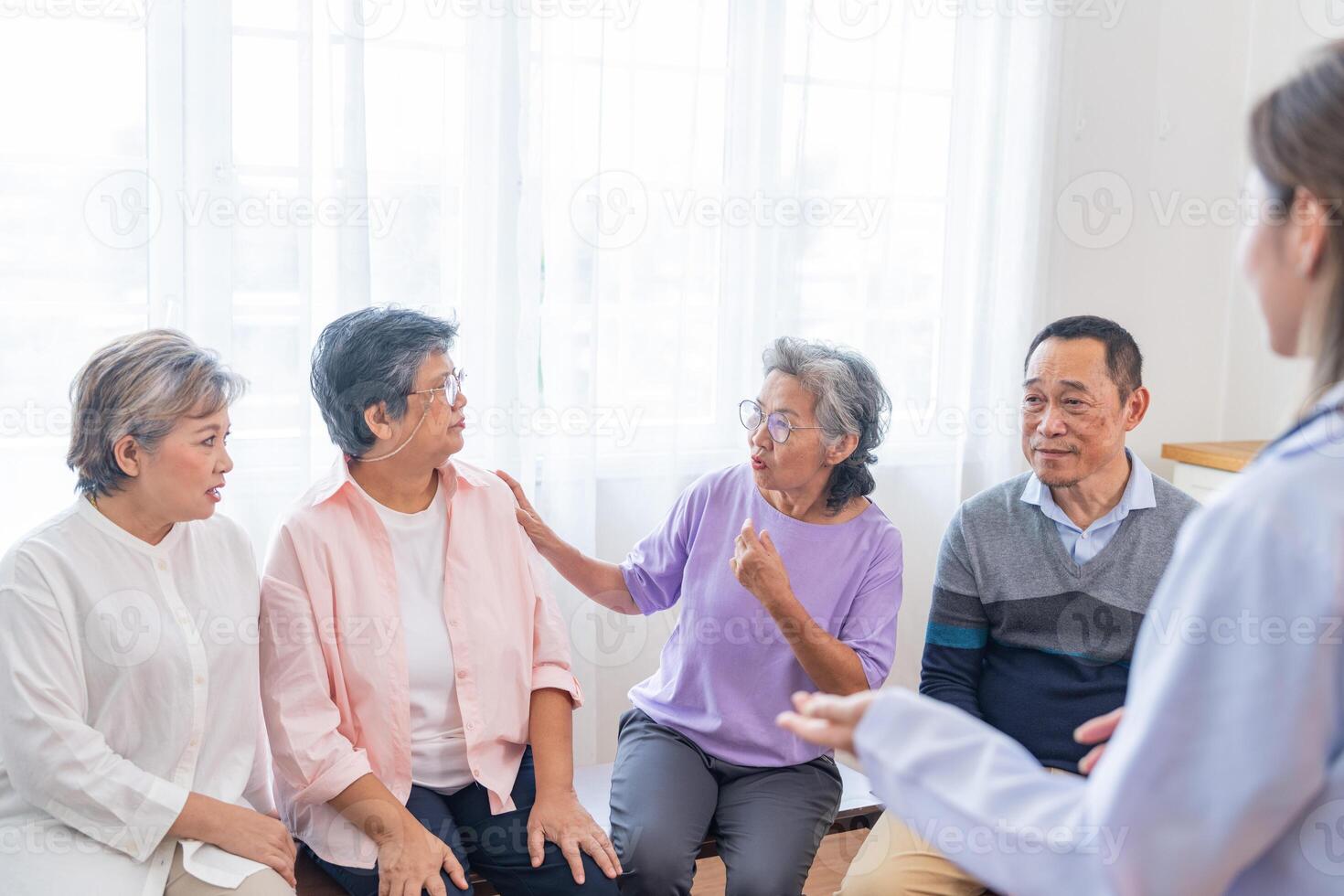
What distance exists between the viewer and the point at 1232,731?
839 millimetres

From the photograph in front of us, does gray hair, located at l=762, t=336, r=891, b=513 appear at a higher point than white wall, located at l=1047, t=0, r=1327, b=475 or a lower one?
lower

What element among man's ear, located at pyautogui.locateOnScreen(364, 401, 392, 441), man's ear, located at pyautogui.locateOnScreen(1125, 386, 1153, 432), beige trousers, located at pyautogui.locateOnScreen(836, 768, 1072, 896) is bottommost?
beige trousers, located at pyautogui.locateOnScreen(836, 768, 1072, 896)

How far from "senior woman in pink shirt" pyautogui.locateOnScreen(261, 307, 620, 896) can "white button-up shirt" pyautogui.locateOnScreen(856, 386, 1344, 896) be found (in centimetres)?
114

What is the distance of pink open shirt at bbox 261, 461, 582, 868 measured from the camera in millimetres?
1871

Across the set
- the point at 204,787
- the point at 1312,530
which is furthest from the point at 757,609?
the point at 1312,530

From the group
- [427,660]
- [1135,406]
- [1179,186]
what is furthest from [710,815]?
[1179,186]

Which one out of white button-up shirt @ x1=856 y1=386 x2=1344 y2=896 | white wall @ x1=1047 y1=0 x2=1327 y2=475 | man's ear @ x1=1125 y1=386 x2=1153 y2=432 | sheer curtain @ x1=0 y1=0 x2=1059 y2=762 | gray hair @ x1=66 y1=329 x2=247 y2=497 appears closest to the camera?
white button-up shirt @ x1=856 y1=386 x2=1344 y2=896

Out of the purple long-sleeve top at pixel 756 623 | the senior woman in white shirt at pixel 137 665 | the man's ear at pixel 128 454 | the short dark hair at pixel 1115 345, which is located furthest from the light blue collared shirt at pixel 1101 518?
the man's ear at pixel 128 454

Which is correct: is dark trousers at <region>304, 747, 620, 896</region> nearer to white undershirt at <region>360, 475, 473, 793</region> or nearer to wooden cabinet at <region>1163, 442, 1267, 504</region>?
white undershirt at <region>360, 475, 473, 793</region>

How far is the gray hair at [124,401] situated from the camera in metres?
1.73

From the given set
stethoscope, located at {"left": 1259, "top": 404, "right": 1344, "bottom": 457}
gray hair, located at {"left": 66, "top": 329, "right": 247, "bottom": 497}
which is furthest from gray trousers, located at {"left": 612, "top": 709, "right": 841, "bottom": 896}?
stethoscope, located at {"left": 1259, "top": 404, "right": 1344, "bottom": 457}

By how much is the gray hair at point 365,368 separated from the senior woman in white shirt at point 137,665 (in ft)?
Result: 0.58

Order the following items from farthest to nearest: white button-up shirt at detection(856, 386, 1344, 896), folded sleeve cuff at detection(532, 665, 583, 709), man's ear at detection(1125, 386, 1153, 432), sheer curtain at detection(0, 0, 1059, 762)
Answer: sheer curtain at detection(0, 0, 1059, 762)
man's ear at detection(1125, 386, 1153, 432)
folded sleeve cuff at detection(532, 665, 583, 709)
white button-up shirt at detection(856, 386, 1344, 896)

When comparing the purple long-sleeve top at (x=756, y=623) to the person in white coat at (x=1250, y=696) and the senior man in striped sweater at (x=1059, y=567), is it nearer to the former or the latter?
the senior man in striped sweater at (x=1059, y=567)
